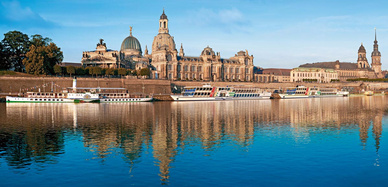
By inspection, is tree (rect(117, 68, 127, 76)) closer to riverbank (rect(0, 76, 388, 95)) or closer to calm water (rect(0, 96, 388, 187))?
riverbank (rect(0, 76, 388, 95))

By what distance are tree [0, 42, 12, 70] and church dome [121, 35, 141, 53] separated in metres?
52.7

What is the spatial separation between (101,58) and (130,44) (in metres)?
28.2

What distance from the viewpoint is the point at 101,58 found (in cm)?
11856

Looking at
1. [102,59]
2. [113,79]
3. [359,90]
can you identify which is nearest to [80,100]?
[113,79]

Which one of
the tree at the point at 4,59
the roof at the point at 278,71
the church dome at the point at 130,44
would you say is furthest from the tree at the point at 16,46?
the roof at the point at 278,71

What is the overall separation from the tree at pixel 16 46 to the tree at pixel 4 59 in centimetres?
49

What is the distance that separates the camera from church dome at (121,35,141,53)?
145 meters

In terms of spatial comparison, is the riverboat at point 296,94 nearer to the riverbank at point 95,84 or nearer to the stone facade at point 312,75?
the riverbank at point 95,84

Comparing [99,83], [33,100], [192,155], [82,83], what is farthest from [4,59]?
[192,155]

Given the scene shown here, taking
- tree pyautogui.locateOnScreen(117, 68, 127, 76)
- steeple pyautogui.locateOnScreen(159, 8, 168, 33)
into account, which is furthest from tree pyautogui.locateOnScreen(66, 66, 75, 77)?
steeple pyautogui.locateOnScreen(159, 8, 168, 33)

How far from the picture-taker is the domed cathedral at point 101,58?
118500 millimetres

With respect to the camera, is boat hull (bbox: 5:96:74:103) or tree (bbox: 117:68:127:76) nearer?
boat hull (bbox: 5:96:74:103)

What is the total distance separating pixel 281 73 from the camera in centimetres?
18975

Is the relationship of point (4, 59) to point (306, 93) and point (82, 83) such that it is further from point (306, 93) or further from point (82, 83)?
point (306, 93)
